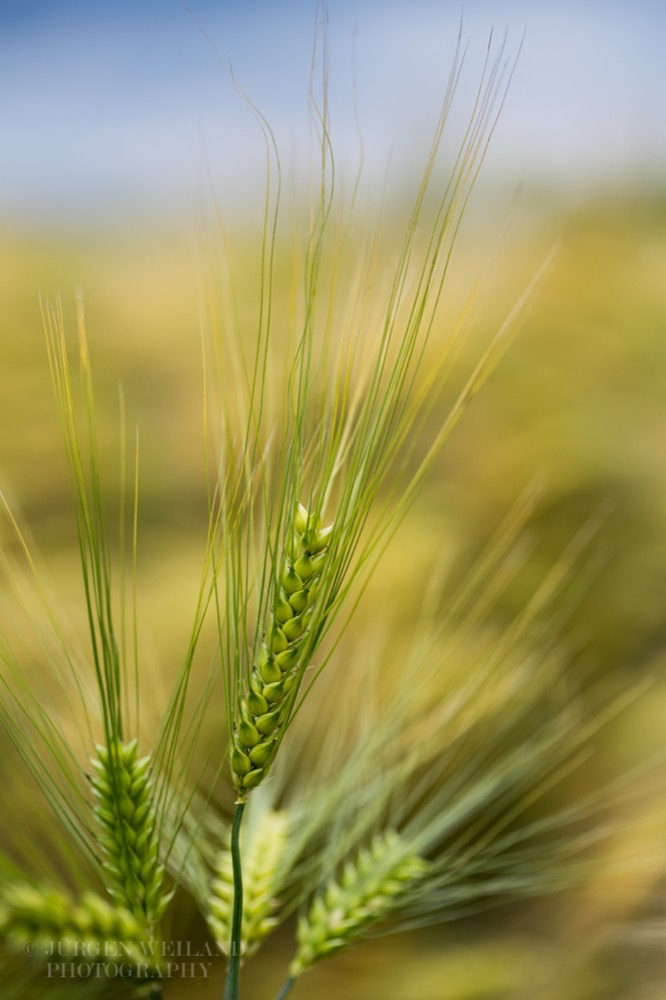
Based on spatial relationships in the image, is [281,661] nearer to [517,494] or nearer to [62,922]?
[62,922]

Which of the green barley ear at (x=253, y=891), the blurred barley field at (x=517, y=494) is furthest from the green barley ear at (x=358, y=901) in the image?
the blurred barley field at (x=517, y=494)

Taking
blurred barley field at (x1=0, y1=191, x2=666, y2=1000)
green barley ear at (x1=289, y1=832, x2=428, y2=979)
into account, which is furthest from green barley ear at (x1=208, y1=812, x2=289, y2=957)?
blurred barley field at (x1=0, y1=191, x2=666, y2=1000)

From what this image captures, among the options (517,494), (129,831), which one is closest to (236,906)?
(129,831)

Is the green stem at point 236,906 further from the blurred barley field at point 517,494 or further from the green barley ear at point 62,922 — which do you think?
the blurred barley field at point 517,494

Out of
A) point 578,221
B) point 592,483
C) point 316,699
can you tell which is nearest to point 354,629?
point 316,699

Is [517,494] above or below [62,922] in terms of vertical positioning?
above

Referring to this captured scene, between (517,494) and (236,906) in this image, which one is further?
(517,494)
